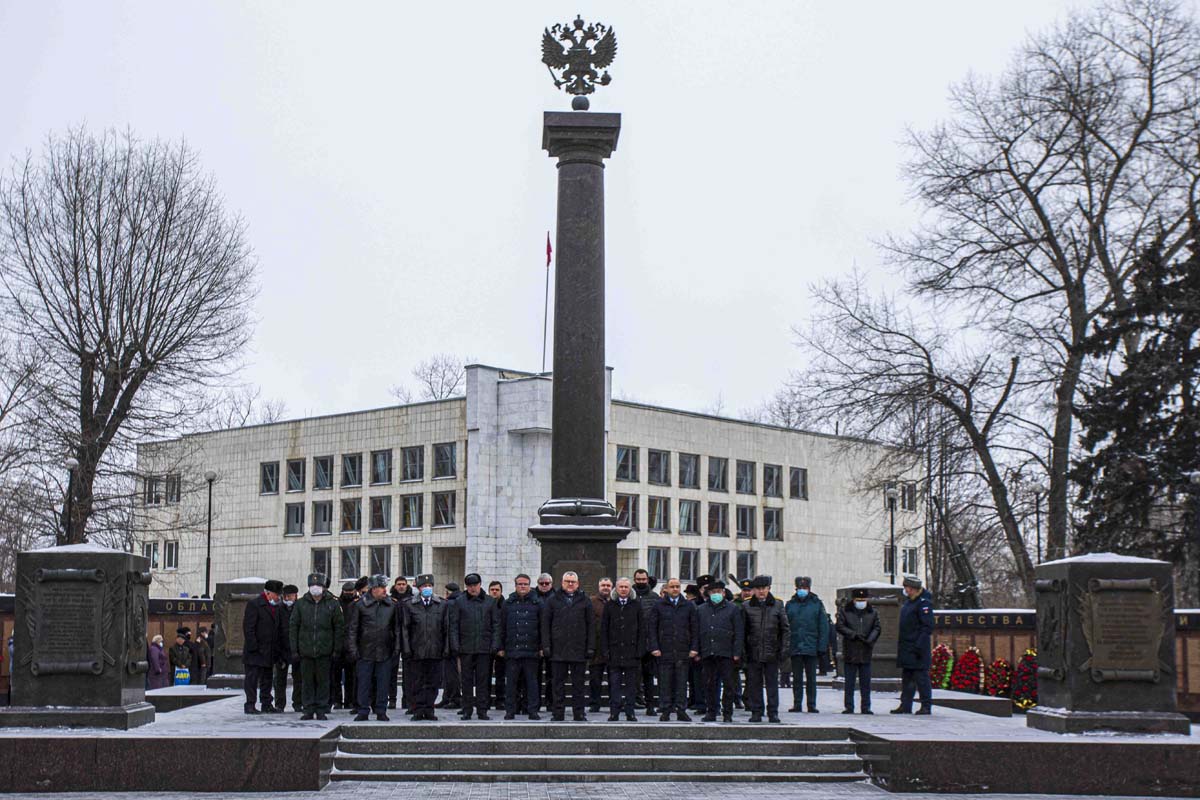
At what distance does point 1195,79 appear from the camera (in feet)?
102

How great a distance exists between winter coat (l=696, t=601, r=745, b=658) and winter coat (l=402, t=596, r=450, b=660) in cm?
304

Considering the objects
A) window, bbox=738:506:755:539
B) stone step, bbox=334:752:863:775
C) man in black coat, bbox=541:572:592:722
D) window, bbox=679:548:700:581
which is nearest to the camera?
stone step, bbox=334:752:863:775

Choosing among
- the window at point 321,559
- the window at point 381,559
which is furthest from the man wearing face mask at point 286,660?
the window at point 321,559

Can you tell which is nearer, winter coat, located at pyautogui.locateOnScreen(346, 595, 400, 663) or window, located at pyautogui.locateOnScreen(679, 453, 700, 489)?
winter coat, located at pyautogui.locateOnScreen(346, 595, 400, 663)

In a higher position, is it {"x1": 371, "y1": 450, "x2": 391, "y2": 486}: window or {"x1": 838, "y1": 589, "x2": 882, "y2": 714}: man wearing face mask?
{"x1": 371, "y1": 450, "x2": 391, "y2": 486}: window

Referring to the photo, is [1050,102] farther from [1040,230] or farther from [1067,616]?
[1067,616]

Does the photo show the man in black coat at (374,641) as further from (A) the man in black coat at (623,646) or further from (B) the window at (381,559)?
(B) the window at (381,559)

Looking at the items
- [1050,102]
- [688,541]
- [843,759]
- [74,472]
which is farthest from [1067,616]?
[688,541]

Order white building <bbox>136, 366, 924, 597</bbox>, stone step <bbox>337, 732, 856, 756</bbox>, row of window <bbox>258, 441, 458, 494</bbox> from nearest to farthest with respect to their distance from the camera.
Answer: stone step <bbox>337, 732, 856, 756</bbox> < white building <bbox>136, 366, 924, 597</bbox> < row of window <bbox>258, 441, 458, 494</bbox>

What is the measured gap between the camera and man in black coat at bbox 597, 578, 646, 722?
16734 millimetres

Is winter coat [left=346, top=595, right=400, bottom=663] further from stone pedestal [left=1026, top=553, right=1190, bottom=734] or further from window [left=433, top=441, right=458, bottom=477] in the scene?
window [left=433, top=441, right=458, bottom=477]

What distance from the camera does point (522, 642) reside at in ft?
55.0

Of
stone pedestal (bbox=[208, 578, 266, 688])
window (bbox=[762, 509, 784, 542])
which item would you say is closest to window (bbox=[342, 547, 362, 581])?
window (bbox=[762, 509, 784, 542])

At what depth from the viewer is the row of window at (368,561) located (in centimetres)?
5616
